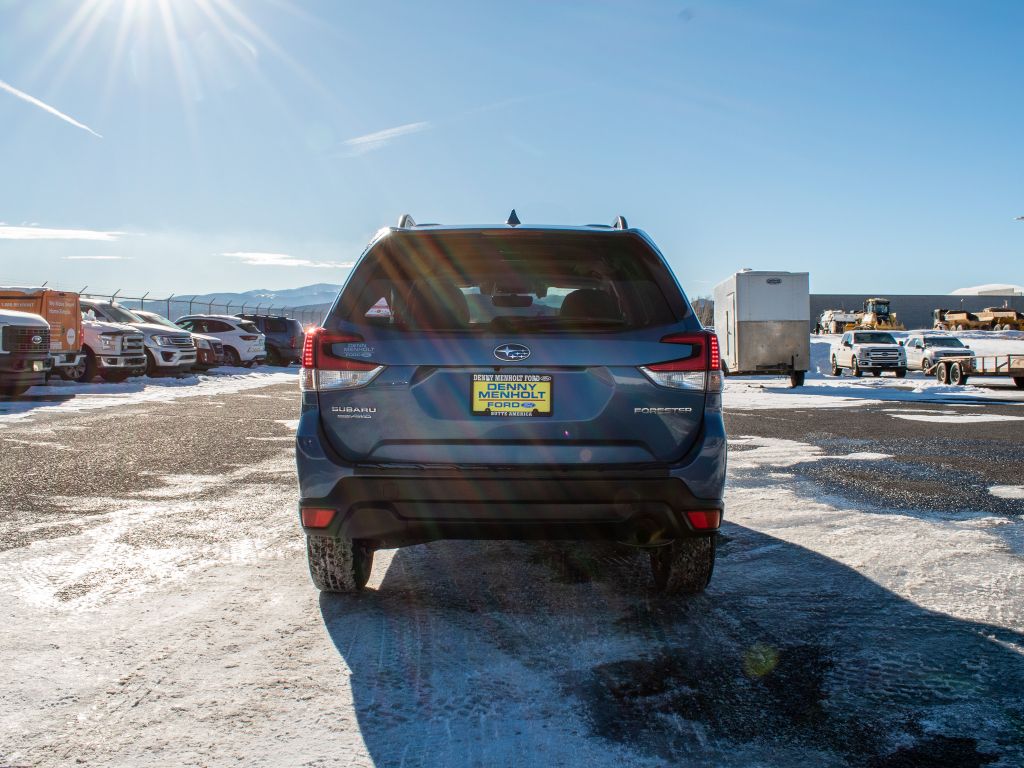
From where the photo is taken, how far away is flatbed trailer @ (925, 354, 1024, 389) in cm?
2267

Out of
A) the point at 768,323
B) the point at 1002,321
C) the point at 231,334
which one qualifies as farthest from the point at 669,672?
the point at 1002,321

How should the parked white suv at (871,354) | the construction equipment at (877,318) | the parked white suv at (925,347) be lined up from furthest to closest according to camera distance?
the construction equipment at (877,318)
the parked white suv at (925,347)
the parked white suv at (871,354)

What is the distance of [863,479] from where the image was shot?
7.88 meters

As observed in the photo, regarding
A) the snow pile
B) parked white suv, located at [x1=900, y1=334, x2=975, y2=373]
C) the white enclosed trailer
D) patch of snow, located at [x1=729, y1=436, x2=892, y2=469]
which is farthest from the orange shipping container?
the snow pile

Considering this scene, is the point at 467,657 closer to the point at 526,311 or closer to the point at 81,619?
the point at 81,619

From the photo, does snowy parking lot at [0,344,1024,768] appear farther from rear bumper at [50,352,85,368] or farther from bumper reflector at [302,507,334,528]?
rear bumper at [50,352,85,368]

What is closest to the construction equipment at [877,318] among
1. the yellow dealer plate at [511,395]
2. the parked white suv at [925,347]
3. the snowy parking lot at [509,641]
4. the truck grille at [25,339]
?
the parked white suv at [925,347]

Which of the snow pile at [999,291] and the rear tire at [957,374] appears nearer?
the rear tire at [957,374]

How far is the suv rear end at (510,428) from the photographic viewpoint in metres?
3.63

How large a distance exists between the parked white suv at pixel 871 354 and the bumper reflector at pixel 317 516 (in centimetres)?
3225

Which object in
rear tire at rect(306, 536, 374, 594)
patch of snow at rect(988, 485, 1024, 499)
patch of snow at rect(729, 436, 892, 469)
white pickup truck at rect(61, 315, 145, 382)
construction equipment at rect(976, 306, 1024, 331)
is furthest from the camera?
construction equipment at rect(976, 306, 1024, 331)

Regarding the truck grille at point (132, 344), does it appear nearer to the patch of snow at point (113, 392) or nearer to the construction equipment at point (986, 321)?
the patch of snow at point (113, 392)

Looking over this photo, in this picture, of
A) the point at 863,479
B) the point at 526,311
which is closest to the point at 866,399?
the point at 863,479

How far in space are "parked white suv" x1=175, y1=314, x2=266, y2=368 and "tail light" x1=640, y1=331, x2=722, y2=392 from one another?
27418 millimetres
